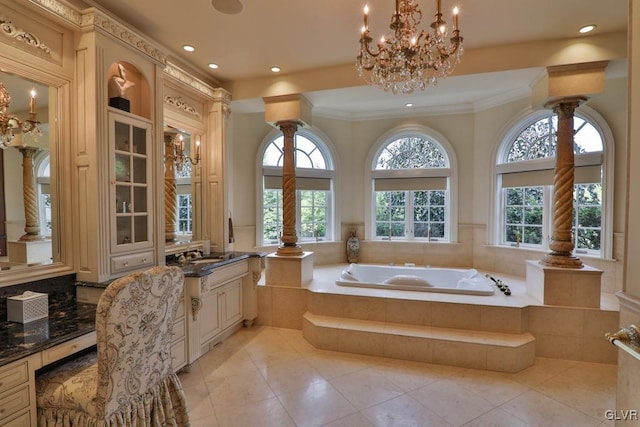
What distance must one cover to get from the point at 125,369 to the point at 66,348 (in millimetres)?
401

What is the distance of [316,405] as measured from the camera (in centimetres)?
221

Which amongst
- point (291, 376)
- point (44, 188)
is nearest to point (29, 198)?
point (44, 188)

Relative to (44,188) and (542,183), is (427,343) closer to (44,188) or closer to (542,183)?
(542,183)

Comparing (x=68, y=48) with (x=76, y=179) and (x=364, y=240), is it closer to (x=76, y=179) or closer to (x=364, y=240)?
(x=76, y=179)

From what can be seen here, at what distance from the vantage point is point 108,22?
2248mm

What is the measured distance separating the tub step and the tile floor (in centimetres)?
8

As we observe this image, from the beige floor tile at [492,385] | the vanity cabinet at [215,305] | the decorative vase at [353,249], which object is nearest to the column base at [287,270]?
the vanity cabinet at [215,305]

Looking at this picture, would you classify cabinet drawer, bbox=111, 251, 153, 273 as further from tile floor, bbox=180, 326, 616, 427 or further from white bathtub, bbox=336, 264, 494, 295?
white bathtub, bbox=336, 264, 494, 295

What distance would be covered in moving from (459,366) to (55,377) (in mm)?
2946

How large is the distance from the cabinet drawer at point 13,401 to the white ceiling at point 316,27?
8.43ft

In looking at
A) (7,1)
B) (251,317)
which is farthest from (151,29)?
(251,317)

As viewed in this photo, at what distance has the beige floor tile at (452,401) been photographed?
2102 millimetres

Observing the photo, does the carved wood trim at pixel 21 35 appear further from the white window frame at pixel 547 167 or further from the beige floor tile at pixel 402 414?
the white window frame at pixel 547 167

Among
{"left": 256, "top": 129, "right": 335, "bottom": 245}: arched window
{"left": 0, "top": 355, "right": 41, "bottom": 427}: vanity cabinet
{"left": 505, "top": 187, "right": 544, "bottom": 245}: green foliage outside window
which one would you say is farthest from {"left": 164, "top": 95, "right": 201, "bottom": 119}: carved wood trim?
{"left": 505, "top": 187, "right": 544, "bottom": 245}: green foliage outside window
